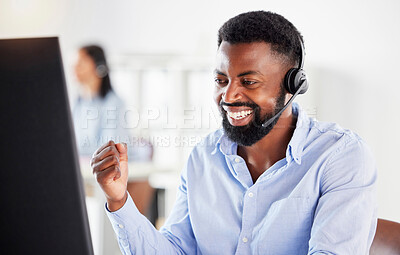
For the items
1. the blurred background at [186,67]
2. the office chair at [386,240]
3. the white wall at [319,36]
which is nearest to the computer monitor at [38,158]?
the office chair at [386,240]

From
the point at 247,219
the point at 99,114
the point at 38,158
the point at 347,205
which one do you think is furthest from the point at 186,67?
the point at 38,158

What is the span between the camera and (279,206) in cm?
100

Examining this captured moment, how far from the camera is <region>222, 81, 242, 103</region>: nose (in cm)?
104

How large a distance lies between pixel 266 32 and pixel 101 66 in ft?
6.41

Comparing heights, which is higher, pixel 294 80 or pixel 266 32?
pixel 266 32

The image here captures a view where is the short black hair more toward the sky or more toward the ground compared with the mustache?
more toward the sky

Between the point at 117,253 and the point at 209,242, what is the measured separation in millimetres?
1865

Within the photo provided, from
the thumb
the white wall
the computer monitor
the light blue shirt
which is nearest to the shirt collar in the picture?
the light blue shirt

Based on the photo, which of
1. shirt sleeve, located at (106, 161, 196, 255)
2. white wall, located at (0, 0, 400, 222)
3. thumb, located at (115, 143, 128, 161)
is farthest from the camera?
white wall, located at (0, 0, 400, 222)

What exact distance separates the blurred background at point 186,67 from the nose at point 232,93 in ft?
4.36

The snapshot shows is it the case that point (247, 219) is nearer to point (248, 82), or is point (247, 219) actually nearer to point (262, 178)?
point (262, 178)

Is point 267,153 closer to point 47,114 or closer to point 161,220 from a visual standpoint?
point 47,114

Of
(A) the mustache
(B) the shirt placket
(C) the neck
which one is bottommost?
(B) the shirt placket

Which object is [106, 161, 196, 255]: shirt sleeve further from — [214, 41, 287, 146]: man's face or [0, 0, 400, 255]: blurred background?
[0, 0, 400, 255]: blurred background
